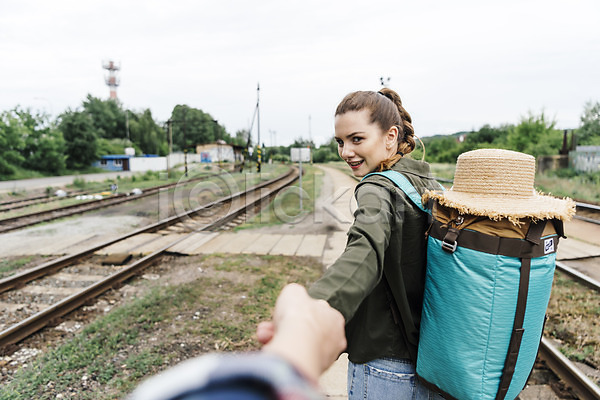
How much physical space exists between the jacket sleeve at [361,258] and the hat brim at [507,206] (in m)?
0.20

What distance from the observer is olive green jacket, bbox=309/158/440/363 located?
99 centimetres

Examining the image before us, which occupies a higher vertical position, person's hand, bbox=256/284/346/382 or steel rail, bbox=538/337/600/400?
person's hand, bbox=256/284/346/382

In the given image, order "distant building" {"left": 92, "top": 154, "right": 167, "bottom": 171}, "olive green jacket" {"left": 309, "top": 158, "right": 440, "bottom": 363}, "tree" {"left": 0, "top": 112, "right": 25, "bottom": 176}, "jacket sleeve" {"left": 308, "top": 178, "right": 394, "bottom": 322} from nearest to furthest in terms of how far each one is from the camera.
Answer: "jacket sleeve" {"left": 308, "top": 178, "right": 394, "bottom": 322} < "olive green jacket" {"left": 309, "top": 158, "right": 440, "bottom": 363} < "tree" {"left": 0, "top": 112, "right": 25, "bottom": 176} < "distant building" {"left": 92, "top": 154, "right": 167, "bottom": 171}

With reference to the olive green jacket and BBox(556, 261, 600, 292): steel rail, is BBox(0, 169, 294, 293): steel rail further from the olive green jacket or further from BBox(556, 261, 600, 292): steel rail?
BBox(556, 261, 600, 292): steel rail

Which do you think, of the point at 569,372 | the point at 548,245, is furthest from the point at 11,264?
the point at 569,372

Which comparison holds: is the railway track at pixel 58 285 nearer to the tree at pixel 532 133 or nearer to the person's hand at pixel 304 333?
the person's hand at pixel 304 333

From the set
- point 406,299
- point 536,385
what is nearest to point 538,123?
point 536,385

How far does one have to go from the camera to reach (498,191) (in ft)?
3.94

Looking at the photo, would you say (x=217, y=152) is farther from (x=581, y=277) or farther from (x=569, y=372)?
(x=569, y=372)

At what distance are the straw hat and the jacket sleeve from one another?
0.22 meters

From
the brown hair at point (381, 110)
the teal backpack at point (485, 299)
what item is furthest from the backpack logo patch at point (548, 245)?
the brown hair at point (381, 110)

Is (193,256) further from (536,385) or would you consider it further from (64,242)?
(536,385)

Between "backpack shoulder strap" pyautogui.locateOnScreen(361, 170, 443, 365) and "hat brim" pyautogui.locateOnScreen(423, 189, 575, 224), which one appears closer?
"hat brim" pyautogui.locateOnScreen(423, 189, 575, 224)

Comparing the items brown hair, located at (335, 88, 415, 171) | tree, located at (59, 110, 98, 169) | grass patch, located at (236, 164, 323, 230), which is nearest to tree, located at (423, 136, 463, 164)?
tree, located at (59, 110, 98, 169)
